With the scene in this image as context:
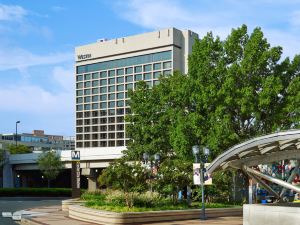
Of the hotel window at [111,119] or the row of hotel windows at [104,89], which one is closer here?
the row of hotel windows at [104,89]

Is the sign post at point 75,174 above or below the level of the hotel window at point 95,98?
below

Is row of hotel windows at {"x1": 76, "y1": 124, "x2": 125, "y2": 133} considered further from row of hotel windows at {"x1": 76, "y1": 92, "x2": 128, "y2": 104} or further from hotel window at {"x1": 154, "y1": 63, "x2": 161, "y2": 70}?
hotel window at {"x1": 154, "y1": 63, "x2": 161, "y2": 70}

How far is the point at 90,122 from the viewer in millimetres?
155250

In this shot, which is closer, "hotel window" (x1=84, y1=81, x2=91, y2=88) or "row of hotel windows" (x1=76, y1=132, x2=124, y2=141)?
"row of hotel windows" (x1=76, y1=132, x2=124, y2=141)

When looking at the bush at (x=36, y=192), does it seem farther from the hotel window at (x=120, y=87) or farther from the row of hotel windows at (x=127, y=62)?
the hotel window at (x=120, y=87)

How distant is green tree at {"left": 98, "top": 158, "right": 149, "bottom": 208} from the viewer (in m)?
27.5

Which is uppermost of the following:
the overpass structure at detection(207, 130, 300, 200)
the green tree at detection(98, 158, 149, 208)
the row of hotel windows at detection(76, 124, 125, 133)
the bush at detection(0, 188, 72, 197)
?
the row of hotel windows at detection(76, 124, 125, 133)

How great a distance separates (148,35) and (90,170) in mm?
63038

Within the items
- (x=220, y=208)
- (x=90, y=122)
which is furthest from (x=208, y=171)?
(x=90, y=122)

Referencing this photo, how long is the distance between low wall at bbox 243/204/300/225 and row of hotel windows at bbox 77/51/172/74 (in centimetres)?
11733

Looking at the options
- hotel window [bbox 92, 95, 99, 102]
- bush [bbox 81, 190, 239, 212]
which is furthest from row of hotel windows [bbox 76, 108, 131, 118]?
bush [bbox 81, 190, 239, 212]

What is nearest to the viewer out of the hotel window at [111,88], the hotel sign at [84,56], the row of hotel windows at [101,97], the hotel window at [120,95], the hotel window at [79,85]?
the hotel window at [120,95]

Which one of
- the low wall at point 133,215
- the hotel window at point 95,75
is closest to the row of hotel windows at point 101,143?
the hotel window at point 95,75

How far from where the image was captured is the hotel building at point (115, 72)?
135750 millimetres
